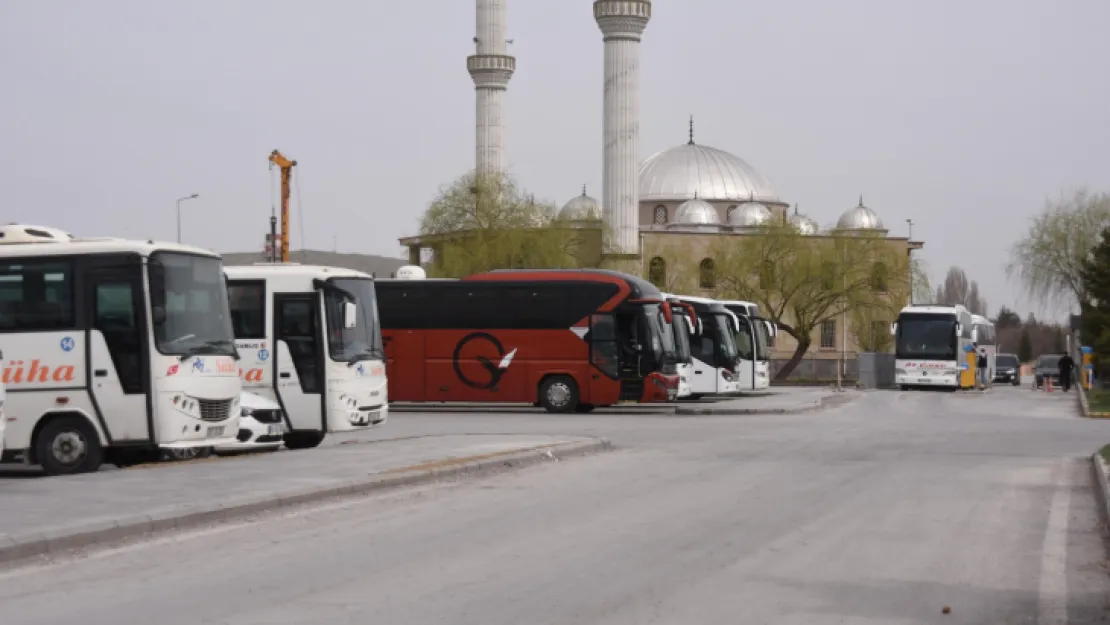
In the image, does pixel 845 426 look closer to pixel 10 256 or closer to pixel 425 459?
pixel 425 459

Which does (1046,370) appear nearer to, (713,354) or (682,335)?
(713,354)

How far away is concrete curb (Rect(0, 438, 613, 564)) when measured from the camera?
37.1ft

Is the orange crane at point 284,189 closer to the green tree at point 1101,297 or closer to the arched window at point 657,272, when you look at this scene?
the green tree at point 1101,297

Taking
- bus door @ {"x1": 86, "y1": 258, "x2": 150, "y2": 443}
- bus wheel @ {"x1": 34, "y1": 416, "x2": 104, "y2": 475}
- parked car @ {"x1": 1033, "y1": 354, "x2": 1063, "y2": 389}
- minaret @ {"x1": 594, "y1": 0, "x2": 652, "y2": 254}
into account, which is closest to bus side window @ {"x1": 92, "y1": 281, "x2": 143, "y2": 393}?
bus door @ {"x1": 86, "y1": 258, "x2": 150, "y2": 443}

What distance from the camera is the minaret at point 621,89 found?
8175 centimetres

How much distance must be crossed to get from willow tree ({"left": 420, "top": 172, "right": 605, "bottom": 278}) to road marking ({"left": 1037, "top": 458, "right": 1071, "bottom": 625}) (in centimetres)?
5285

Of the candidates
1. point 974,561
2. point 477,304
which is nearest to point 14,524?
point 974,561

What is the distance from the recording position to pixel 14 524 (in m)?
12.1

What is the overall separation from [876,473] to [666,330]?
19.4 meters

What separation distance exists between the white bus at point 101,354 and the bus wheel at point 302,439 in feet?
17.0

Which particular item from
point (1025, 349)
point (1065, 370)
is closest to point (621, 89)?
point (1065, 370)

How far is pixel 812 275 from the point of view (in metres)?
80.1

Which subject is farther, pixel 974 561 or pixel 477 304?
pixel 477 304

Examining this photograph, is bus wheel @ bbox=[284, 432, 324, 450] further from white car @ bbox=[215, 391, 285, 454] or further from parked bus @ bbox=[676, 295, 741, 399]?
parked bus @ bbox=[676, 295, 741, 399]
